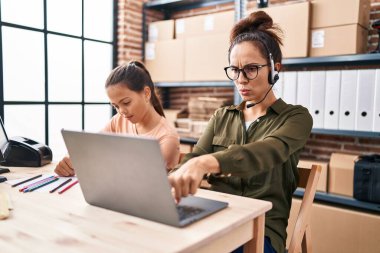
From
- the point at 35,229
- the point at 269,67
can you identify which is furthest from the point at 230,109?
the point at 35,229

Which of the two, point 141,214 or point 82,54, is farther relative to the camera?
point 82,54

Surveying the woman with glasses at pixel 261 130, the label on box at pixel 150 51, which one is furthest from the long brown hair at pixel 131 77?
the label on box at pixel 150 51

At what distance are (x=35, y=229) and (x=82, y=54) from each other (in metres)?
2.52

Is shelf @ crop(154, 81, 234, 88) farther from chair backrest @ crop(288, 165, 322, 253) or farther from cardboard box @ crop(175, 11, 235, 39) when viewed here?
chair backrest @ crop(288, 165, 322, 253)

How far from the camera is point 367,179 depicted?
2043mm

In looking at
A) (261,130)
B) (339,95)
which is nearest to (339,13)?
(339,95)

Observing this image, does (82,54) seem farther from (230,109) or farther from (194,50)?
(230,109)

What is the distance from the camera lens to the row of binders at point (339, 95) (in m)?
2.04

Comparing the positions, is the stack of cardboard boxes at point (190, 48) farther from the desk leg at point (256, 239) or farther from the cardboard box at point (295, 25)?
the desk leg at point (256, 239)

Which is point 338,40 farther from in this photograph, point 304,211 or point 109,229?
point 109,229

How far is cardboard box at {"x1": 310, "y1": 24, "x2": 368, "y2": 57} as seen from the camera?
212 cm

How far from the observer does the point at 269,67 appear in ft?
4.21

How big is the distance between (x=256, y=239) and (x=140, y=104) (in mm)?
842

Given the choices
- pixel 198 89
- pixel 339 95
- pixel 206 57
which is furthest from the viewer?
pixel 198 89
